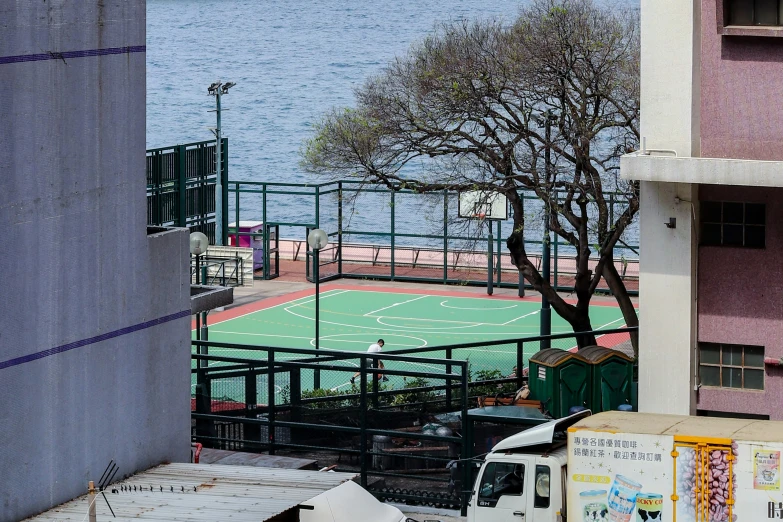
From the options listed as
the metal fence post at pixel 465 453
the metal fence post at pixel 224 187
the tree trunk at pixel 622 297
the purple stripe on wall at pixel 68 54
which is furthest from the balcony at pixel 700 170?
the metal fence post at pixel 224 187

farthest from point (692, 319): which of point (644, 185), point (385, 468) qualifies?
point (385, 468)

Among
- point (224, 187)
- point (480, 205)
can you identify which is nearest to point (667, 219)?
point (480, 205)

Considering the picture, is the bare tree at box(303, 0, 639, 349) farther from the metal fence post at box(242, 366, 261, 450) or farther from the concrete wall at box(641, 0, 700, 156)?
the metal fence post at box(242, 366, 261, 450)

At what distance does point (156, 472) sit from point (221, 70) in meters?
155

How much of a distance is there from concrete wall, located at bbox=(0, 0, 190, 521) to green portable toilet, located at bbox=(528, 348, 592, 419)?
34.7ft

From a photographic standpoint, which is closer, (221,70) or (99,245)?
(99,245)

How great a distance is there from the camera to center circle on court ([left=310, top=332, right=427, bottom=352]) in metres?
39.3

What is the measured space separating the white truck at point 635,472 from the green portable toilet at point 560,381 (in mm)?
7239

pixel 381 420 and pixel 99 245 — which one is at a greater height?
pixel 99 245

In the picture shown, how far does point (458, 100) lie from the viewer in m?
30.8

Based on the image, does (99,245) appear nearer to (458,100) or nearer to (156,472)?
(156,472)

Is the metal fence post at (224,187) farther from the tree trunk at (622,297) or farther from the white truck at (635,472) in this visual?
the white truck at (635,472)

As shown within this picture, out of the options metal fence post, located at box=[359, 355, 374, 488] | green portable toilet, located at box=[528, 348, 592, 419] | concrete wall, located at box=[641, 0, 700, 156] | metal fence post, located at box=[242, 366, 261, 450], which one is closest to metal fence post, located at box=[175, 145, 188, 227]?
green portable toilet, located at box=[528, 348, 592, 419]

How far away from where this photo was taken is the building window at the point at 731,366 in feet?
66.5
